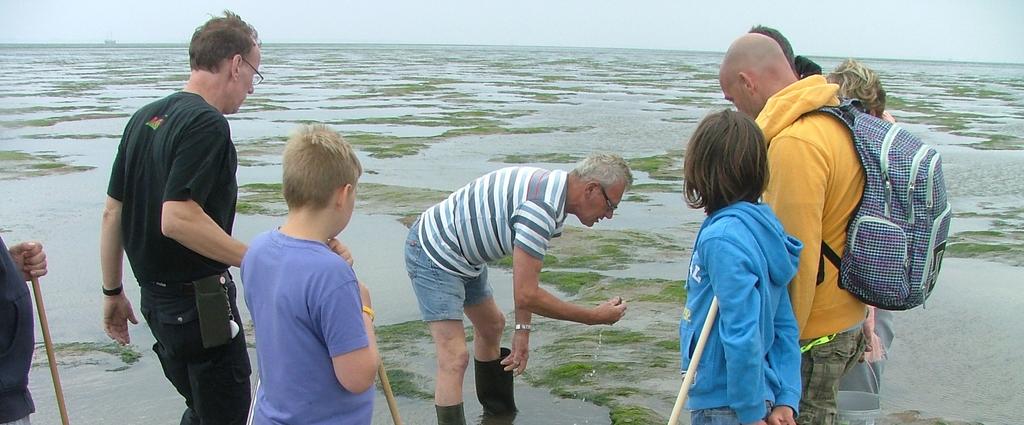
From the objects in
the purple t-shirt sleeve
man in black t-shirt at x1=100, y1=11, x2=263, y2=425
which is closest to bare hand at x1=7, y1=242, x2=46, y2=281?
man in black t-shirt at x1=100, y1=11, x2=263, y2=425

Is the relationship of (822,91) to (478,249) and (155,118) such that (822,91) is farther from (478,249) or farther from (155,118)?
(155,118)

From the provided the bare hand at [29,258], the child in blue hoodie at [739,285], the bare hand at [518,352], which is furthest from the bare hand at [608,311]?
the bare hand at [29,258]

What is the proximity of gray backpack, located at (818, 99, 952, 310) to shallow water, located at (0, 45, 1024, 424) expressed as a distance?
255 cm

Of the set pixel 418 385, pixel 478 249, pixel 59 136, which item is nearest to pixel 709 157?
pixel 478 249

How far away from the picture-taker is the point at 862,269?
304cm

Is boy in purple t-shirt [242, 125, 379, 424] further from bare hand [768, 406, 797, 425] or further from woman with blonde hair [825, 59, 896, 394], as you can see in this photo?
woman with blonde hair [825, 59, 896, 394]

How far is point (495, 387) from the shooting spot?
17.1 ft

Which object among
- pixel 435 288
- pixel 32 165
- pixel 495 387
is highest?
pixel 435 288

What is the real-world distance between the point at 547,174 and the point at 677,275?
4606 millimetres

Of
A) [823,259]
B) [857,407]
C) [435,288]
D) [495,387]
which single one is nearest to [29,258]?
[435,288]

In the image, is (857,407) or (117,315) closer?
(857,407)

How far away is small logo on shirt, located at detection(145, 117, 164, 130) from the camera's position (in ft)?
11.7

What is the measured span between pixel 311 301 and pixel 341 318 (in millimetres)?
104

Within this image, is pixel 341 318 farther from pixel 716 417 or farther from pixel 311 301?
pixel 716 417
